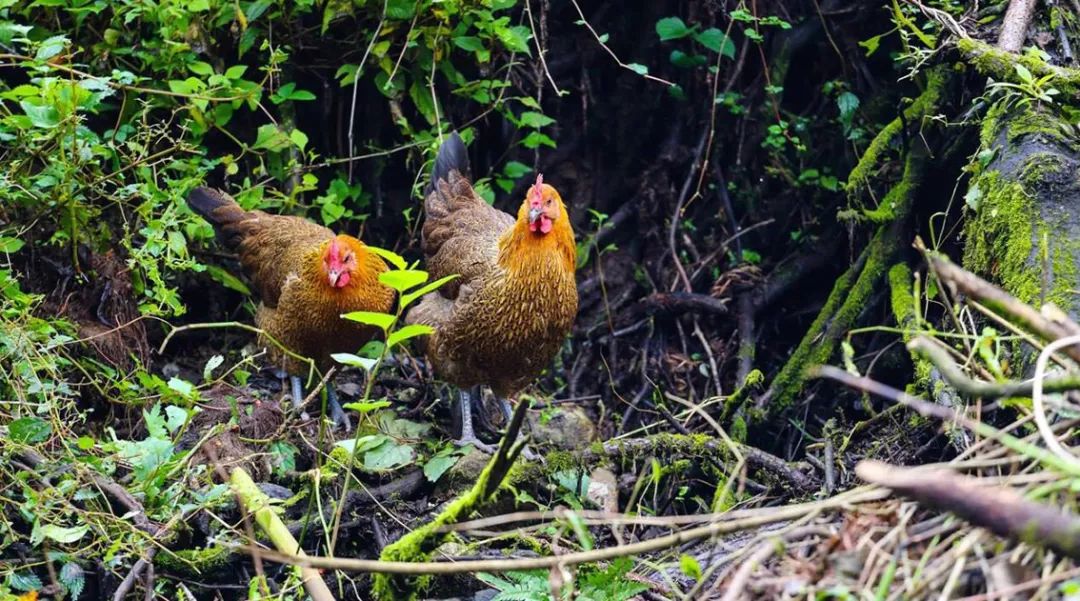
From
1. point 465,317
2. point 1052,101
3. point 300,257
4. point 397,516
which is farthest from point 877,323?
point 300,257

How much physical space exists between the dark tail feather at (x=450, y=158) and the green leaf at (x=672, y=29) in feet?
4.34

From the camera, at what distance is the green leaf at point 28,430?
427cm

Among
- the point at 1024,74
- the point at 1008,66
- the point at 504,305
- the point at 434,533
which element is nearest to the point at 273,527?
the point at 434,533

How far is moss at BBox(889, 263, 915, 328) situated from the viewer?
493cm

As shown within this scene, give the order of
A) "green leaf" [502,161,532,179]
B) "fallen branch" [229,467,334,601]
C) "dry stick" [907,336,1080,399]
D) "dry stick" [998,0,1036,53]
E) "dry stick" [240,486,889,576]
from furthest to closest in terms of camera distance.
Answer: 1. "green leaf" [502,161,532,179]
2. "dry stick" [998,0,1036,53]
3. "fallen branch" [229,467,334,601]
4. "dry stick" [240,486,889,576]
5. "dry stick" [907,336,1080,399]

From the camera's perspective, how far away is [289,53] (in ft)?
20.5

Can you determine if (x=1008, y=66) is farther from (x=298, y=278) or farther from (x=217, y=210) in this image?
(x=217, y=210)

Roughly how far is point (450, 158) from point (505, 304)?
1.09m

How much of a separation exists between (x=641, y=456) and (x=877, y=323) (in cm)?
143

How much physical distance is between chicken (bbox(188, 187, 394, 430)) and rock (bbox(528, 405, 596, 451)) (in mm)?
1001

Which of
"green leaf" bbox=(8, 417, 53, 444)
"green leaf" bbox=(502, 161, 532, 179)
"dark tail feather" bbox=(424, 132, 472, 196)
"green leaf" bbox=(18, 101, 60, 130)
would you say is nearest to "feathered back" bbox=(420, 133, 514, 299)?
"dark tail feather" bbox=(424, 132, 472, 196)

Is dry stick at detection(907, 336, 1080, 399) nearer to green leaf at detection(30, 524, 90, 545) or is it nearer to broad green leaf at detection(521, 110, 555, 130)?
green leaf at detection(30, 524, 90, 545)

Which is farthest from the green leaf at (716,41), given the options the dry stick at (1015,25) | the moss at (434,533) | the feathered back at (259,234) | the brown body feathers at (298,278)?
the moss at (434,533)

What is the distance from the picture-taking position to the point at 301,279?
5.89 metres
